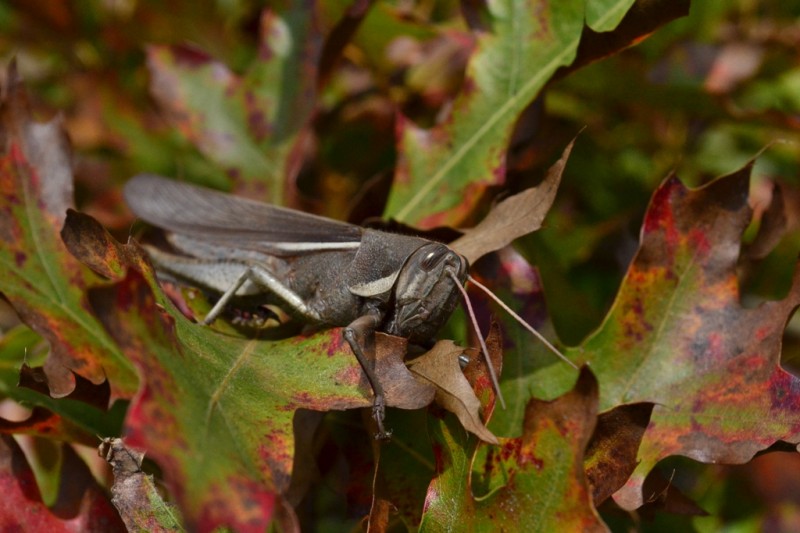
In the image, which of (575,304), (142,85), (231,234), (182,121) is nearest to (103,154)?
(142,85)

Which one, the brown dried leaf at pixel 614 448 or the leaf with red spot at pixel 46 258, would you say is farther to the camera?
the leaf with red spot at pixel 46 258

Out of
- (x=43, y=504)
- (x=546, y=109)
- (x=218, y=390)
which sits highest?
(x=218, y=390)

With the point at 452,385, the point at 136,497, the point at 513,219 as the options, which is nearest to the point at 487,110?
the point at 513,219

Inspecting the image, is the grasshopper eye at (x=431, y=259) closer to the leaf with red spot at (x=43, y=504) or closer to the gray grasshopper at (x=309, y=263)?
the gray grasshopper at (x=309, y=263)

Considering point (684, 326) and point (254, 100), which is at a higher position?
point (254, 100)

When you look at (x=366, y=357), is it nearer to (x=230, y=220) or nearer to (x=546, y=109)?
(x=230, y=220)

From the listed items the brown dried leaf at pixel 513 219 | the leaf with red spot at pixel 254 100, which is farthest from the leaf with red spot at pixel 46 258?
the brown dried leaf at pixel 513 219
